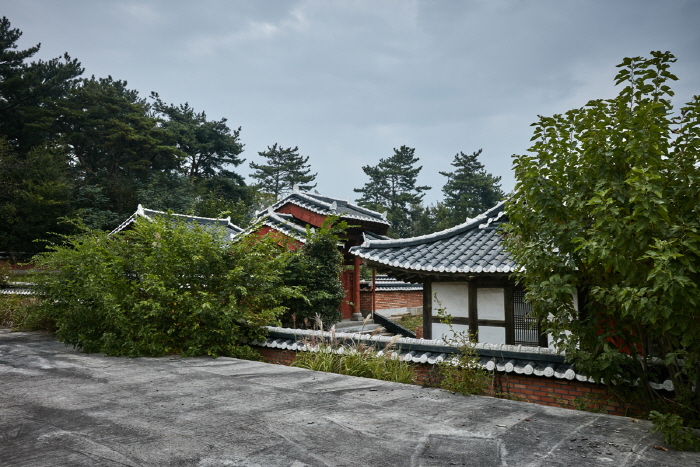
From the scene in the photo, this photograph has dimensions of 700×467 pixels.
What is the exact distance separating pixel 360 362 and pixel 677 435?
369 cm

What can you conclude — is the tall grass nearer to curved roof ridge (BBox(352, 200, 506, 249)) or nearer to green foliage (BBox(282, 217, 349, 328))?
curved roof ridge (BBox(352, 200, 506, 249))

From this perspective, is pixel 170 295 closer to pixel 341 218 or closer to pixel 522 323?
pixel 522 323

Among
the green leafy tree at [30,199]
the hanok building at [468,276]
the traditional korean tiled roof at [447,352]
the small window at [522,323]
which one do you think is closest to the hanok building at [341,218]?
the hanok building at [468,276]

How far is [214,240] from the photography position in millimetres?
7066

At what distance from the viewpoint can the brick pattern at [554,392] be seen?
14.9 feet

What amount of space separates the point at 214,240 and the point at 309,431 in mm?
4467

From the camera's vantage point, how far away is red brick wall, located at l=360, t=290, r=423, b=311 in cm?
1825

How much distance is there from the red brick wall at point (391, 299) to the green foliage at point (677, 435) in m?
15.2

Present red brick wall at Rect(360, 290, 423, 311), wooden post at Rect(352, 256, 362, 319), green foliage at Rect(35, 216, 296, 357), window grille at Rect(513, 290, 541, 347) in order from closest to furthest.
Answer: green foliage at Rect(35, 216, 296, 357), window grille at Rect(513, 290, 541, 347), wooden post at Rect(352, 256, 362, 319), red brick wall at Rect(360, 290, 423, 311)

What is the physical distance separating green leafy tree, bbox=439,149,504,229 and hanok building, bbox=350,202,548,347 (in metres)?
29.6

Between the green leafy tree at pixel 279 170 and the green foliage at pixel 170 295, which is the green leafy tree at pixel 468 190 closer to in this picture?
the green leafy tree at pixel 279 170

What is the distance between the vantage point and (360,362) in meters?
5.97

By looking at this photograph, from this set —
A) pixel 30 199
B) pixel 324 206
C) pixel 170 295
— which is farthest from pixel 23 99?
pixel 170 295

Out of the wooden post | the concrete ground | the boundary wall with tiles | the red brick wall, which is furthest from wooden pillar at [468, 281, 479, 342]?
the red brick wall
